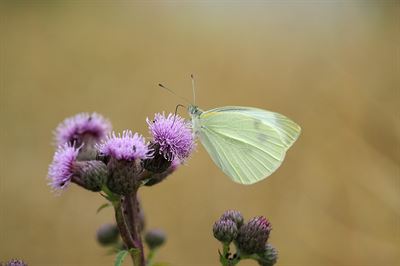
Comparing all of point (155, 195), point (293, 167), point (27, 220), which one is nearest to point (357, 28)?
point (293, 167)

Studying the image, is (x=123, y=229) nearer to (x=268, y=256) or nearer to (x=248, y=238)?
(x=248, y=238)

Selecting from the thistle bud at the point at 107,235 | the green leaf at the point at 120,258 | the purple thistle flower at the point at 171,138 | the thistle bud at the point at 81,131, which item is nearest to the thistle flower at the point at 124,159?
the purple thistle flower at the point at 171,138

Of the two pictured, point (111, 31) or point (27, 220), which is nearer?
point (27, 220)

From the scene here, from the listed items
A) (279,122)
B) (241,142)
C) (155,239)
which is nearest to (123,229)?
(155,239)

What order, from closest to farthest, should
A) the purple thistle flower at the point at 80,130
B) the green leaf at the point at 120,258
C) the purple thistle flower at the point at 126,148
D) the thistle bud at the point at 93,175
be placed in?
the green leaf at the point at 120,258, the thistle bud at the point at 93,175, the purple thistle flower at the point at 126,148, the purple thistle flower at the point at 80,130

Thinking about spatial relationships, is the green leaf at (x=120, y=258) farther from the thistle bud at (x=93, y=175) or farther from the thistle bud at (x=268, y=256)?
the thistle bud at (x=268, y=256)

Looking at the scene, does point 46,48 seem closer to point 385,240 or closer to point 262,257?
point 385,240
